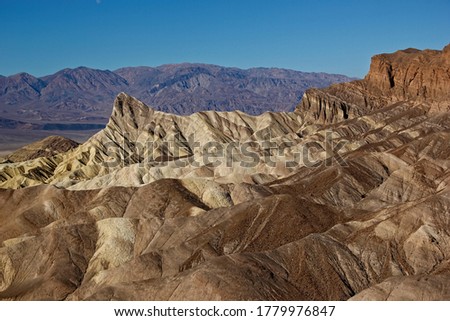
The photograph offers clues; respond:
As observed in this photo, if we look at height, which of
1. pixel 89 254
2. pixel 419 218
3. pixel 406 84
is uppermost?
pixel 406 84

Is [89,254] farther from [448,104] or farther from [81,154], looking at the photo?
[448,104]

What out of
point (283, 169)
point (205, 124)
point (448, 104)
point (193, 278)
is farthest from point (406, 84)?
point (193, 278)

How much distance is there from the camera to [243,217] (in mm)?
62969

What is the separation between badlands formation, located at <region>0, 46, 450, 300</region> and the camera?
47.8m

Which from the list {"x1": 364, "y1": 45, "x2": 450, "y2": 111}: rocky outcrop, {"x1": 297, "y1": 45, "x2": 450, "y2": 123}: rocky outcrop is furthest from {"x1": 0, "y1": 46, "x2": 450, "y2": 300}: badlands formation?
{"x1": 297, "y1": 45, "x2": 450, "y2": 123}: rocky outcrop

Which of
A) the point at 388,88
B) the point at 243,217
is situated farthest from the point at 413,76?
the point at 243,217

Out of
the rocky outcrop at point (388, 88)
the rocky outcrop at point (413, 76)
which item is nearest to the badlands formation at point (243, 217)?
the rocky outcrop at point (413, 76)

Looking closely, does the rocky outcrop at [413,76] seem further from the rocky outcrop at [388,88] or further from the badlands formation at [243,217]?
the badlands formation at [243,217]

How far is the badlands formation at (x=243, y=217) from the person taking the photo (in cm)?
4778

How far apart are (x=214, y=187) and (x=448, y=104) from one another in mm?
71549

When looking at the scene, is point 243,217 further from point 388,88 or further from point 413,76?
point 388,88

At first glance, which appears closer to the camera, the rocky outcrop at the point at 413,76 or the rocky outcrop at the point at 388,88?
the rocky outcrop at the point at 413,76

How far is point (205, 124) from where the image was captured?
14950 cm
